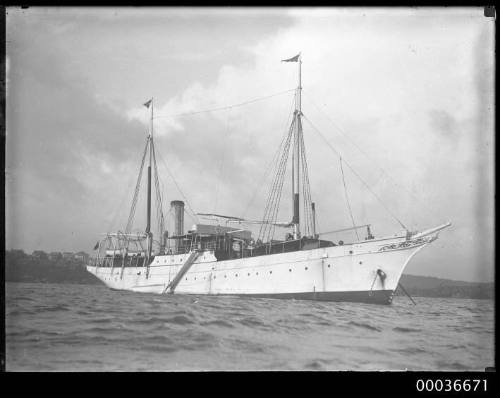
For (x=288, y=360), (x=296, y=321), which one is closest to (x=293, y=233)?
(x=296, y=321)

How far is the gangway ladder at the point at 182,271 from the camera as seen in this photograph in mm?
26750

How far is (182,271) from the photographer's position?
2745 cm

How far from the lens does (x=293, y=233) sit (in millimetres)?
22562

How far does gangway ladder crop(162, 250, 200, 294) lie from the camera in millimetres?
26750

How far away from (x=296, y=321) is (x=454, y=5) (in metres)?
9.29

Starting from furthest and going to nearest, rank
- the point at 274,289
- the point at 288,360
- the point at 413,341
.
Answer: the point at 274,289, the point at 413,341, the point at 288,360

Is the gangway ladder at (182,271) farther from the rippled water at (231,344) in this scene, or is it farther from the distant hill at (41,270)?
the rippled water at (231,344)
